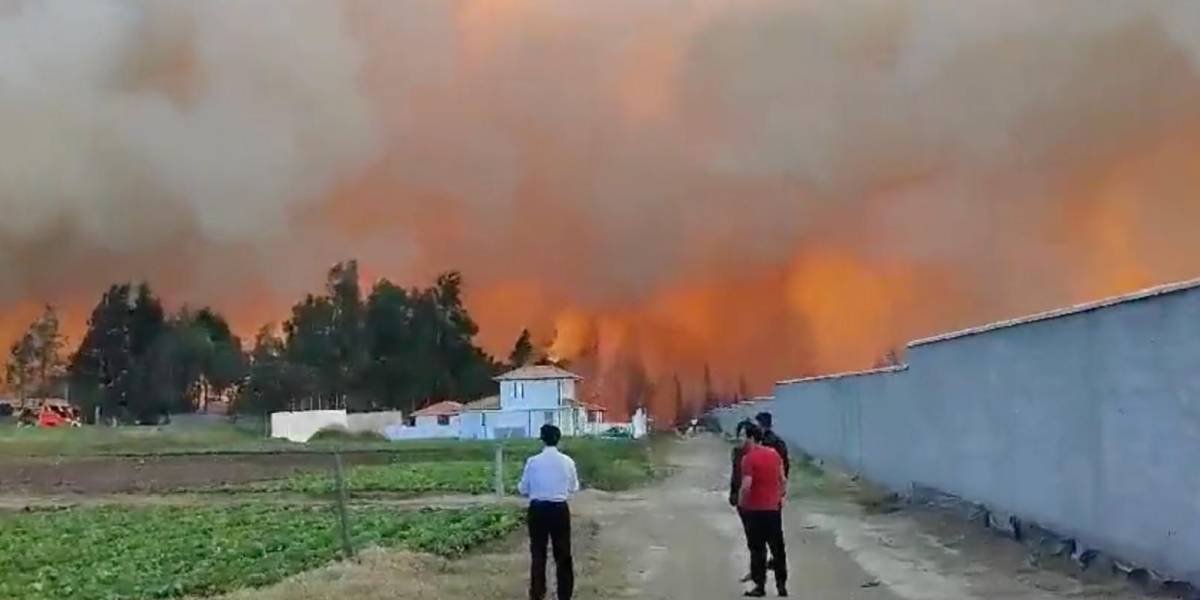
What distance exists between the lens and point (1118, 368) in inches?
651

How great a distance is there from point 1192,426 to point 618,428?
9282 cm

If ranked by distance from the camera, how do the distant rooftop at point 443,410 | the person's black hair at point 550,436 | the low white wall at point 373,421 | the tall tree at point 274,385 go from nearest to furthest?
the person's black hair at point 550,436
the low white wall at point 373,421
the distant rooftop at point 443,410
the tall tree at point 274,385

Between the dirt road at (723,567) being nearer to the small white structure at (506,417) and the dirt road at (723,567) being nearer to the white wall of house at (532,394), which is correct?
the small white structure at (506,417)

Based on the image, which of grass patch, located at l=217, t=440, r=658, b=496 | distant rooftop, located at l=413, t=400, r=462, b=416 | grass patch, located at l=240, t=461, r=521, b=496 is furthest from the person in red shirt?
distant rooftop, located at l=413, t=400, r=462, b=416

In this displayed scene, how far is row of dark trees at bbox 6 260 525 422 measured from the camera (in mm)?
113812

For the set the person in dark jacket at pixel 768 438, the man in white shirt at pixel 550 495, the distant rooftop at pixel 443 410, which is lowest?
the man in white shirt at pixel 550 495

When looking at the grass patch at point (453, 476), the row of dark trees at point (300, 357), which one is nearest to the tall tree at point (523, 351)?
the row of dark trees at point (300, 357)

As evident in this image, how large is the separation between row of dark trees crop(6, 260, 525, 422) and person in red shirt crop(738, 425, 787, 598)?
9865 centimetres

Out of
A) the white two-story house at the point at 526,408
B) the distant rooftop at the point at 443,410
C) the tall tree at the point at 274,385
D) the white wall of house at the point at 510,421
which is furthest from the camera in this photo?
the tall tree at the point at 274,385

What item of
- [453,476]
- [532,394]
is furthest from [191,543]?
[532,394]

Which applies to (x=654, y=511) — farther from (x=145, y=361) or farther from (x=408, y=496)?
(x=145, y=361)

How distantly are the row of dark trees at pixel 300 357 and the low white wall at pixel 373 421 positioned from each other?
7.97m

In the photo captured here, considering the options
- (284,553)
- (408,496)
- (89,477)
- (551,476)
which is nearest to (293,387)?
(89,477)

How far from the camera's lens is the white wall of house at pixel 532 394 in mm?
90688
